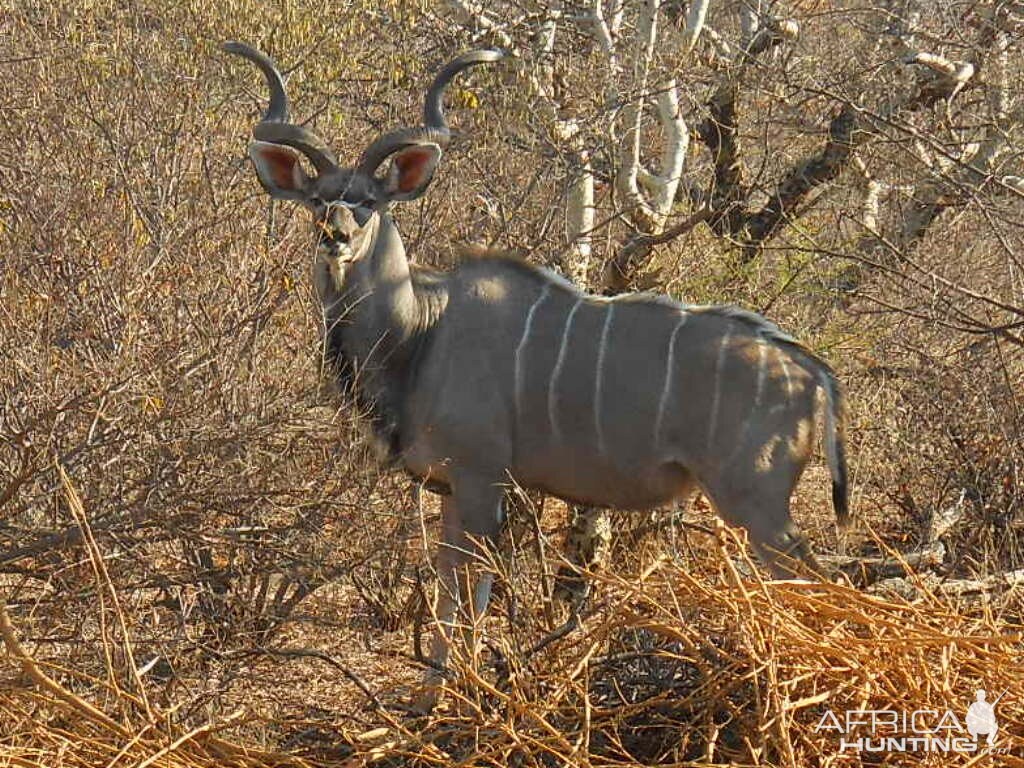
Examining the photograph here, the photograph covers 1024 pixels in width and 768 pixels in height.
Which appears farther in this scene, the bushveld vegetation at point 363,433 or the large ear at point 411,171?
Answer: the large ear at point 411,171

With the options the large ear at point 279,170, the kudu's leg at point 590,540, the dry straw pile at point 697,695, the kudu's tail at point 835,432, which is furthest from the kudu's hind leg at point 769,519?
the large ear at point 279,170

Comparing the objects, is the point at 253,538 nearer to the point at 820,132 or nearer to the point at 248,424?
the point at 248,424

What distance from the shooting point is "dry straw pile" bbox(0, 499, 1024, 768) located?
2.28 m

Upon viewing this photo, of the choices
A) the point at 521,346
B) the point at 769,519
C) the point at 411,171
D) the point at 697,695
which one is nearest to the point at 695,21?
the point at 411,171

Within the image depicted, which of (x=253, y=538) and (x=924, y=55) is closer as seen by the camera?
(x=253, y=538)

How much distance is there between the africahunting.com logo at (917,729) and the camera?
87.5 inches

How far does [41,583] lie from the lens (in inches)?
130

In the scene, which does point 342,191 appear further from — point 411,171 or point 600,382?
point 600,382

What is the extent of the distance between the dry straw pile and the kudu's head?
1.16 metres

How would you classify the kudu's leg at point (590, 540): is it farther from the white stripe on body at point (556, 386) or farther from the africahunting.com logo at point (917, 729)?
the africahunting.com logo at point (917, 729)

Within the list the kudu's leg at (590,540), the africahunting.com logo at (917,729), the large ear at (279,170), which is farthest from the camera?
the kudu's leg at (590,540)

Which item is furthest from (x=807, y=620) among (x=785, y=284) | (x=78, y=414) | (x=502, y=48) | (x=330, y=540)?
(x=502, y=48)

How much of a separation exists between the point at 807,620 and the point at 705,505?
1.78 m

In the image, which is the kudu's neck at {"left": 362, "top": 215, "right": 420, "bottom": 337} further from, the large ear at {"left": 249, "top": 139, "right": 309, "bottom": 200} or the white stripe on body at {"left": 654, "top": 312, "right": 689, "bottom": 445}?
the white stripe on body at {"left": 654, "top": 312, "right": 689, "bottom": 445}
